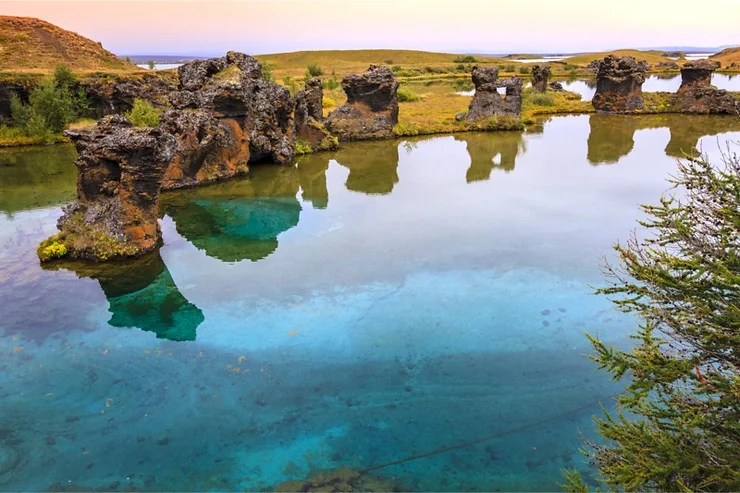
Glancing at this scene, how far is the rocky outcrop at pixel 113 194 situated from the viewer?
17266 millimetres

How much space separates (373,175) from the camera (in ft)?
93.8

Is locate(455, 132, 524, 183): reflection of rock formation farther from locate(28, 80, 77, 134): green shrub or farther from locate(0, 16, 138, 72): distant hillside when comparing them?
locate(0, 16, 138, 72): distant hillside

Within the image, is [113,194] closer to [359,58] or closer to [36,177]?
[36,177]

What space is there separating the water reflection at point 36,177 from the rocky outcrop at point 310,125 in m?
12.9

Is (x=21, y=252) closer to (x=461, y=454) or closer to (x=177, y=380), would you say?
(x=177, y=380)

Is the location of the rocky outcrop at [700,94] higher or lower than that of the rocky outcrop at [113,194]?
higher

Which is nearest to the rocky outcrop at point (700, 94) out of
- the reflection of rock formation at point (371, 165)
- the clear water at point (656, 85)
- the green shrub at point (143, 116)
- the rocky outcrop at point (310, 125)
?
the clear water at point (656, 85)

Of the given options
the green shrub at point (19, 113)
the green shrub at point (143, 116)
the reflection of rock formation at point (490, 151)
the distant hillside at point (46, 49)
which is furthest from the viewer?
the distant hillside at point (46, 49)

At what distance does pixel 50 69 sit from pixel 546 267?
176 ft

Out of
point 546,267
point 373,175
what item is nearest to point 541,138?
point 373,175

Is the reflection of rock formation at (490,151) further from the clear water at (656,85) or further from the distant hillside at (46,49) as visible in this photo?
the distant hillside at (46,49)

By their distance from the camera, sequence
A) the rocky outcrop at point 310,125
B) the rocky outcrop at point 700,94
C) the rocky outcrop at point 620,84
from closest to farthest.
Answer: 1. the rocky outcrop at point 310,125
2. the rocky outcrop at point 700,94
3. the rocky outcrop at point 620,84

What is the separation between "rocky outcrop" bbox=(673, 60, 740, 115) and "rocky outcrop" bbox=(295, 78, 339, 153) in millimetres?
34722

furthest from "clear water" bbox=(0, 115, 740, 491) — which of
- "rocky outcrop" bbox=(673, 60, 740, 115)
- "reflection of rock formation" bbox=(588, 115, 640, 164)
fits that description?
"rocky outcrop" bbox=(673, 60, 740, 115)
